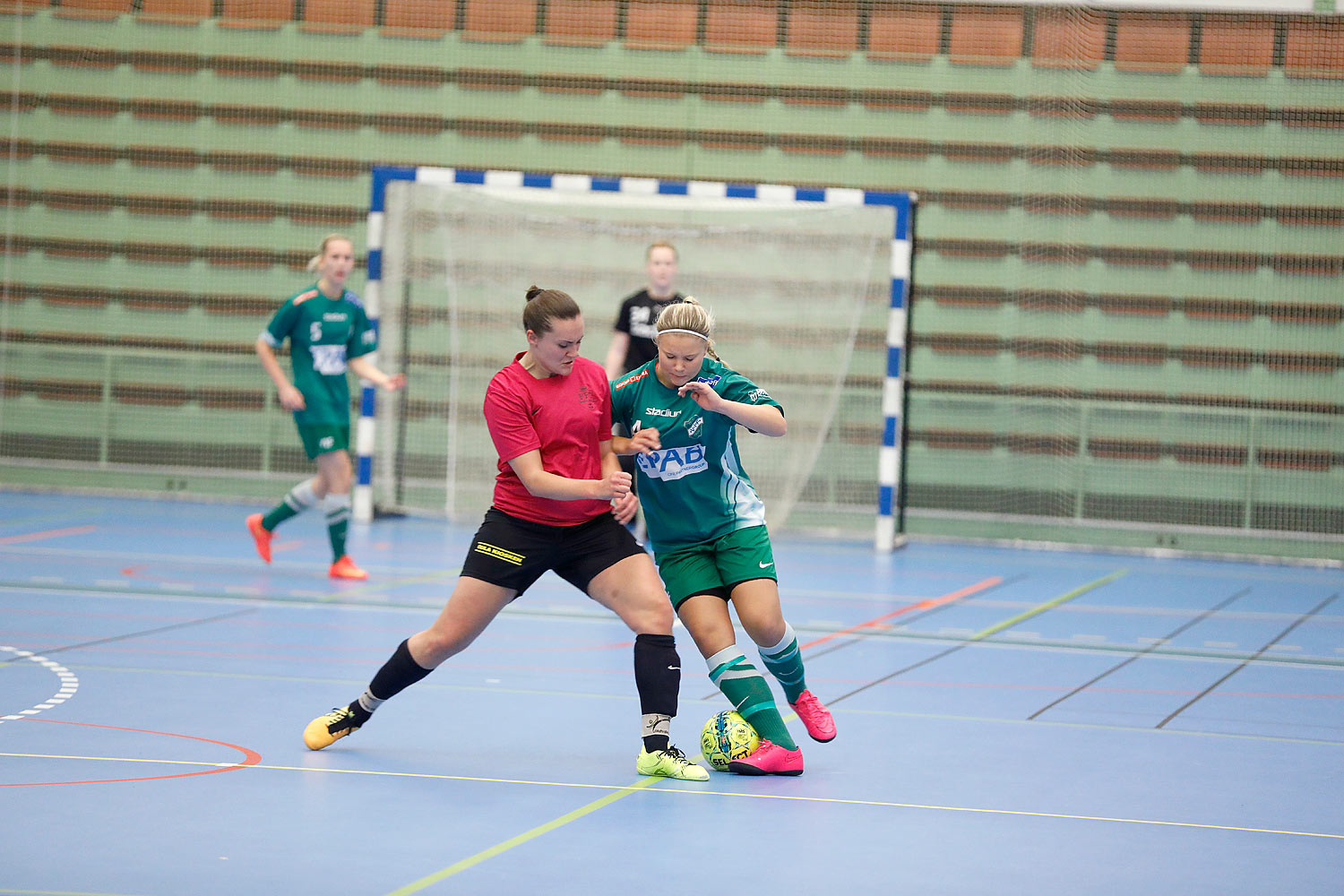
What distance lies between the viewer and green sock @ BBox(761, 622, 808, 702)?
462cm

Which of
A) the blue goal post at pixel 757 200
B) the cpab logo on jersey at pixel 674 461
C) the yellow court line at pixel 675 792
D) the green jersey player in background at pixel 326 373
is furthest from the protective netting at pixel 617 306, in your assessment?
the yellow court line at pixel 675 792

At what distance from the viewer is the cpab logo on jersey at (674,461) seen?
4562 mm

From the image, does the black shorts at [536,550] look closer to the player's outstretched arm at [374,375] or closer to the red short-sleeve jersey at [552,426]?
the red short-sleeve jersey at [552,426]

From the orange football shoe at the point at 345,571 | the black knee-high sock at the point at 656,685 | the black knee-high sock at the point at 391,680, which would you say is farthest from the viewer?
the orange football shoe at the point at 345,571

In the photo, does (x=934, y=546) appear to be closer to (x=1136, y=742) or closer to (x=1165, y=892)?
(x=1136, y=742)

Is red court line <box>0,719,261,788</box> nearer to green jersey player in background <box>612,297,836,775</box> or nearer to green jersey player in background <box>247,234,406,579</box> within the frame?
green jersey player in background <box>612,297,836,775</box>

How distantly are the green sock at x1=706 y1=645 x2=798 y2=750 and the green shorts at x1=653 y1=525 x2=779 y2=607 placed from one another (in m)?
0.21

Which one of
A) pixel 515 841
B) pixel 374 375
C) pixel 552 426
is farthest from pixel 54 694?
pixel 374 375

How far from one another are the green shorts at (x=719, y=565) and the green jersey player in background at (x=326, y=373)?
384cm

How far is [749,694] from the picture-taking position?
177 inches

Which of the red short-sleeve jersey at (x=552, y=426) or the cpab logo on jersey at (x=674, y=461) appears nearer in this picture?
the red short-sleeve jersey at (x=552, y=426)

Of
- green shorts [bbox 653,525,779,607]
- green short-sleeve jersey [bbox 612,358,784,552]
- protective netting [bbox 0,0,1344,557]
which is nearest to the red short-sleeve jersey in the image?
green short-sleeve jersey [bbox 612,358,784,552]

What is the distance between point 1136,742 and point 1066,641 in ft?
7.29

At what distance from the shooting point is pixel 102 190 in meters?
13.9
